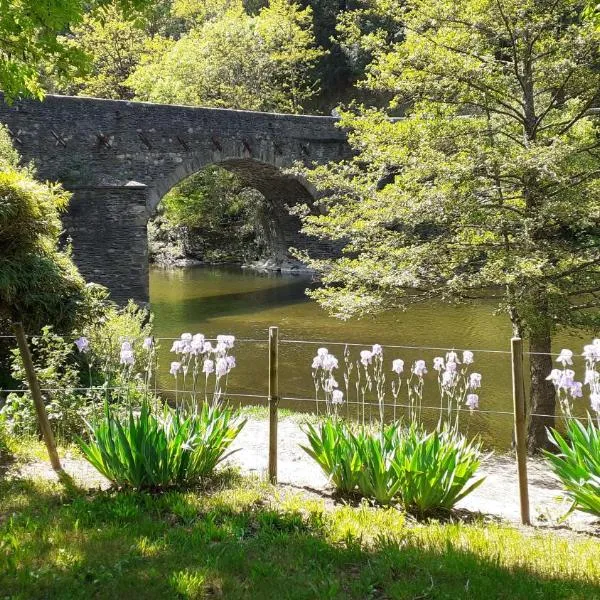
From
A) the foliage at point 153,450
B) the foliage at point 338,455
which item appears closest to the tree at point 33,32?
the foliage at point 153,450

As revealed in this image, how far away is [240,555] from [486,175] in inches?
161

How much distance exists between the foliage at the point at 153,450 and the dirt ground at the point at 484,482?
23 cm

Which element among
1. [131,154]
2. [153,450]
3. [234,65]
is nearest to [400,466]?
[153,450]

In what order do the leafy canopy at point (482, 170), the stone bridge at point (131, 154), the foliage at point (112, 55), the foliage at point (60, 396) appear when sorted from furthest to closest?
1. the foliage at point (112, 55)
2. the stone bridge at point (131, 154)
3. the leafy canopy at point (482, 170)
4. the foliage at point (60, 396)

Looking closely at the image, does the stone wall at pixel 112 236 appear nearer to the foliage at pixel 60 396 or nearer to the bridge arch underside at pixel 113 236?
the bridge arch underside at pixel 113 236

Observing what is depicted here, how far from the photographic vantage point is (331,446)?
4270 millimetres

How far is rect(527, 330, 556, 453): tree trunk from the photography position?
21.6ft

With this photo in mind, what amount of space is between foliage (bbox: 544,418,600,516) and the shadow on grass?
47 cm

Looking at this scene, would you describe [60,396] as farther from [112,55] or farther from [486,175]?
[112,55]

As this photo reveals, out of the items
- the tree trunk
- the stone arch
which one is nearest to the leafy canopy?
the tree trunk

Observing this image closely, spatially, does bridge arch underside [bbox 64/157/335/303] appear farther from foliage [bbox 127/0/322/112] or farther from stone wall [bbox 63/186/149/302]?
foliage [bbox 127/0/322/112]

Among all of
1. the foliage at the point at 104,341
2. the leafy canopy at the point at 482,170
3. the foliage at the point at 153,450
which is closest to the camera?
the foliage at the point at 153,450

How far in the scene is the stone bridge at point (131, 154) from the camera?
1385 centimetres

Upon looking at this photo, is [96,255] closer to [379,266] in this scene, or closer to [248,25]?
[379,266]
